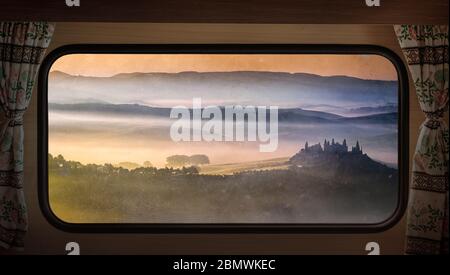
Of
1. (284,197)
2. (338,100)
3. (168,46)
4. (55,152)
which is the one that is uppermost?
(168,46)

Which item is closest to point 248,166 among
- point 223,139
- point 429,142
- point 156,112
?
point 223,139

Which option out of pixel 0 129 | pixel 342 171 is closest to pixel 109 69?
pixel 0 129

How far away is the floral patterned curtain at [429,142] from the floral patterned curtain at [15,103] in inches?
75.7

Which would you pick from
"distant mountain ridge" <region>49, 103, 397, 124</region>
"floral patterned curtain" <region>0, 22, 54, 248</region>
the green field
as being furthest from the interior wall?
the green field

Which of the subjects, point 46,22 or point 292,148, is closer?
point 46,22

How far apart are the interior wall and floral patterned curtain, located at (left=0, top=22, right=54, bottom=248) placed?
4 cm

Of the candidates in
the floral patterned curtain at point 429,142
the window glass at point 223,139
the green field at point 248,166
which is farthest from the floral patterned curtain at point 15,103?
the floral patterned curtain at point 429,142

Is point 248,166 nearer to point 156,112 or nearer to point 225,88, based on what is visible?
point 225,88

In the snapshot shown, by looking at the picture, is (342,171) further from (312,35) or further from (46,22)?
(46,22)

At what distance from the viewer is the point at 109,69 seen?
10.6 feet

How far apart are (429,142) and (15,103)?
2185 mm

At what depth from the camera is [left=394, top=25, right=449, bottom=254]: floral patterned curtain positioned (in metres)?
3.04

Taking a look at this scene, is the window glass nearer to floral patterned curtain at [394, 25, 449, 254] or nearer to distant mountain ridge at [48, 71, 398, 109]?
distant mountain ridge at [48, 71, 398, 109]

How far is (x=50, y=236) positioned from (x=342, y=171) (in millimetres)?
1633
